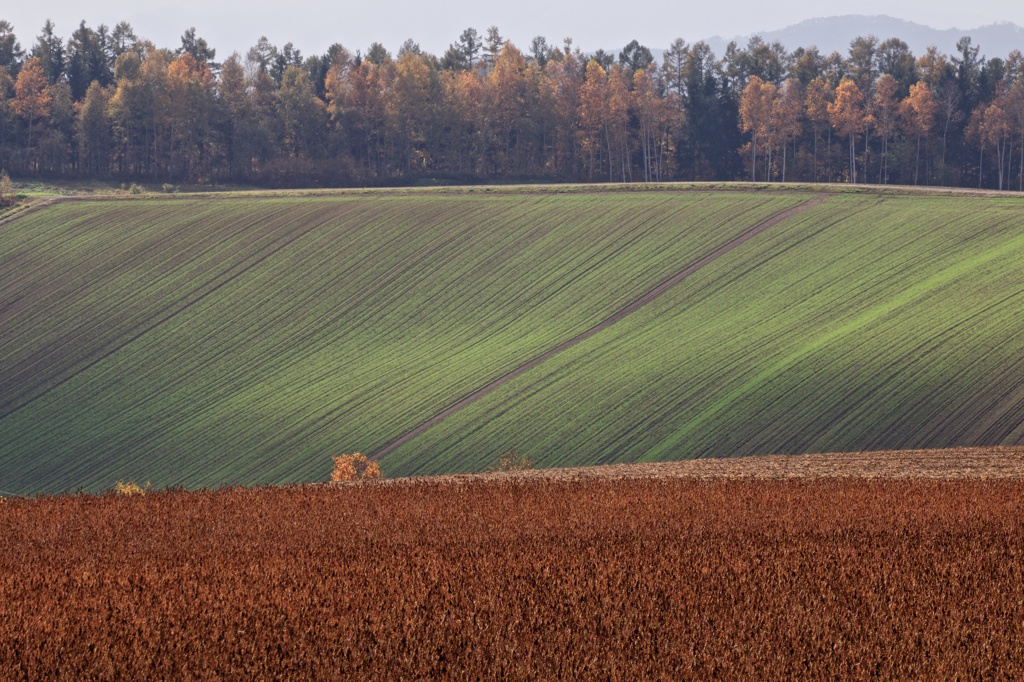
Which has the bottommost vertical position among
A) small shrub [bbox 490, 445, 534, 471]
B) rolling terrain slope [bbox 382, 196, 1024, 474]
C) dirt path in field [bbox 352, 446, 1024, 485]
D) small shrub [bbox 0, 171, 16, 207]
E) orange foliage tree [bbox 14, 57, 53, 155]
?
small shrub [bbox 490, 445, 534, 471]

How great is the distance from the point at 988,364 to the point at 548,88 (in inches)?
3238

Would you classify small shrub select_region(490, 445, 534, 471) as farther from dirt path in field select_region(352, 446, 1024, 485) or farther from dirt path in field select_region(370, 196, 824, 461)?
dirt path in field select_region(352, 446, 1024, 485)

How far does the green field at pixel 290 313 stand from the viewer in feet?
145

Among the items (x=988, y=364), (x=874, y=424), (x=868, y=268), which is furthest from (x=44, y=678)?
(x=868, y=268)

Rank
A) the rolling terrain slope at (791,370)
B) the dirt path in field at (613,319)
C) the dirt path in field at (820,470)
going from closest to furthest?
the dirt path in field at (820,470) → the rolling terrain slope at (791,370) → the dirt path in field at (613,319)

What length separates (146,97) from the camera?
10994 centimetres

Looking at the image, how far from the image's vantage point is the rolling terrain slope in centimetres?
3881

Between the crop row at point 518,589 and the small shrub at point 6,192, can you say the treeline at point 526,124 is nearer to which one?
the small shrub at point 6,192

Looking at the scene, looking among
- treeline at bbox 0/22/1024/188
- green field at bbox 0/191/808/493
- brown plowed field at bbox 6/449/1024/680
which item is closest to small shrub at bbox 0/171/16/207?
green field at bbox 0/191/808/493

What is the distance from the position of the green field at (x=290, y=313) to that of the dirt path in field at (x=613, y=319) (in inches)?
22.8

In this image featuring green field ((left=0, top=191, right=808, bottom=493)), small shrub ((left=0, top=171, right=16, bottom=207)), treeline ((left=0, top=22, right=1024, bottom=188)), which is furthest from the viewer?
treeline ((left=0, top=22, right=1024, bottom=188))

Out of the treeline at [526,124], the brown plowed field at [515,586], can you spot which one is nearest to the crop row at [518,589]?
the brown plowed field at [515,586]

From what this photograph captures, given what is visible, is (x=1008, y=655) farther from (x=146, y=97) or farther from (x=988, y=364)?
(x=146, y=97)

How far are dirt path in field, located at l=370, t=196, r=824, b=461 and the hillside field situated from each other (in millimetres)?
485
